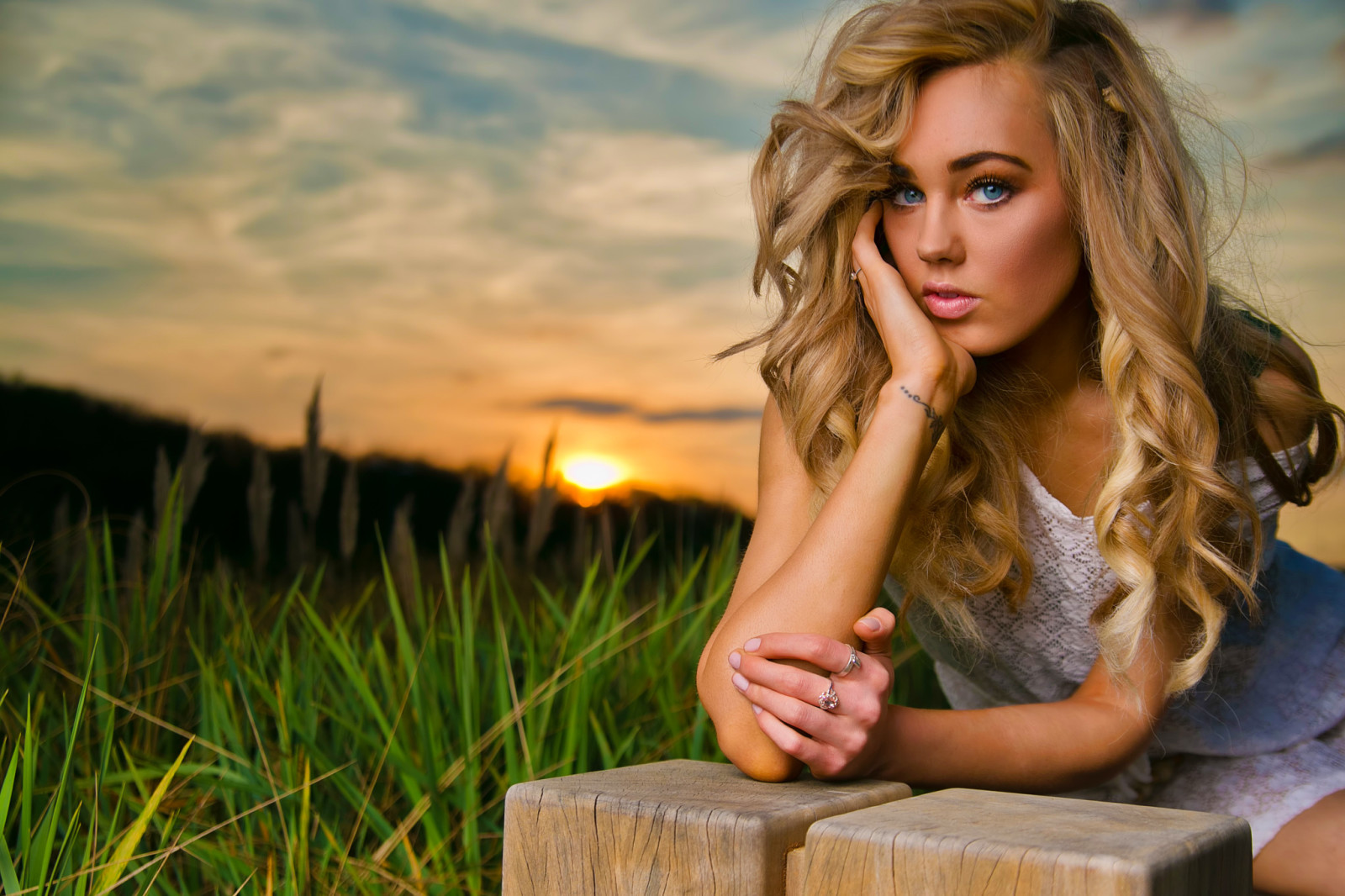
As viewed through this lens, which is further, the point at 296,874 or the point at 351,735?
the point at 351,735

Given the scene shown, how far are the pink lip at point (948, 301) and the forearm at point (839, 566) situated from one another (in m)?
0.22

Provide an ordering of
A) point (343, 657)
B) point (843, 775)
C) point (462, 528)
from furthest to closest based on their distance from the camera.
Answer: point (462, 528) → point (343, 657) → point (843, 775)

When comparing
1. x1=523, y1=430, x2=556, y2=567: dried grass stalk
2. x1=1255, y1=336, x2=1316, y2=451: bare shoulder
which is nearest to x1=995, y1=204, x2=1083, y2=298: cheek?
x1=1255, y1=336, x2=1316, y2=451: bare shoulder

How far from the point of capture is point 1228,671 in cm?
176

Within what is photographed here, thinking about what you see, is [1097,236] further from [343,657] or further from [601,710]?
[343,657]

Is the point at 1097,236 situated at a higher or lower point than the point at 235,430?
higher

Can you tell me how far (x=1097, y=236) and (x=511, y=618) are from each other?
1.53 m

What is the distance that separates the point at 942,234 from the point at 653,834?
881mm

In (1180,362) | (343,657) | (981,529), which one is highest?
(1180,362)

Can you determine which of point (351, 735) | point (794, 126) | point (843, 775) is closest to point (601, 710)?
point (351, 735)

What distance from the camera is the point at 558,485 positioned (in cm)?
237

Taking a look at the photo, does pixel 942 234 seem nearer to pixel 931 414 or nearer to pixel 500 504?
pixel 931 414

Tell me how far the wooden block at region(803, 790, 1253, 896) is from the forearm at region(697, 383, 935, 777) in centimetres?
34

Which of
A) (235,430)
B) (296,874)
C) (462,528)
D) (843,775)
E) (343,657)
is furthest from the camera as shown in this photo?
(235,430)
